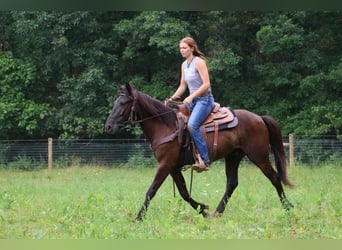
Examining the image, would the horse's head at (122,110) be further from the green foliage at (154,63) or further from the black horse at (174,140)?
the green foliage at (154,63)

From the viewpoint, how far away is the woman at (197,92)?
597 cm

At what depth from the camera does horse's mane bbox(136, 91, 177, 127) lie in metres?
6.50

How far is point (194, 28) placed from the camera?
65.6 ft

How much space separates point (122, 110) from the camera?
21.0 ft

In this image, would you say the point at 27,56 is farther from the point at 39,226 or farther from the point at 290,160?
the point at 39,226

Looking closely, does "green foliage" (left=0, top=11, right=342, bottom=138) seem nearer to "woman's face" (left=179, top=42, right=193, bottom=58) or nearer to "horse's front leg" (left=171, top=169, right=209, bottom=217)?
"horse's front leg" (left=171, top=169, right=209, bottom=217)

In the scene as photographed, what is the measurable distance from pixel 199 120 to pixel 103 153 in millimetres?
11672

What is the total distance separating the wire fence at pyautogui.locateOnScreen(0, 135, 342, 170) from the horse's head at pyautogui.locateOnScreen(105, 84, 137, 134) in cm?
1097

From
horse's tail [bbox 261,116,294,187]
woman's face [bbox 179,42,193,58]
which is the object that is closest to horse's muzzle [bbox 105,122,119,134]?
woman's face [bbox 179,42,193,58]

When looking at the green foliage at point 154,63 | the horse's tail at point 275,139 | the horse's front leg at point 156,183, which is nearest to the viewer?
the horse's front leg at point 156,183

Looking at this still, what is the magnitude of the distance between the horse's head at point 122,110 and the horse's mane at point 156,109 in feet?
0.35

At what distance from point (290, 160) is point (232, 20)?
6.64 m

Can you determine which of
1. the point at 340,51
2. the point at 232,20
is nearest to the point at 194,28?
the point at 232,20

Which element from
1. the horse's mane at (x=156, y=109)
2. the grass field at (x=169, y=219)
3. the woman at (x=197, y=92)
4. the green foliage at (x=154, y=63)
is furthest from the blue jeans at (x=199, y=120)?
the green foliage at (x=154, y=63)
